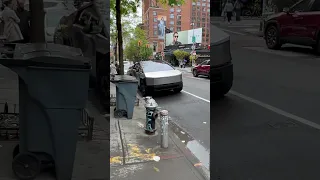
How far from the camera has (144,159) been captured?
4.37 metres

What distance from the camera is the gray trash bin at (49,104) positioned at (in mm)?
2545

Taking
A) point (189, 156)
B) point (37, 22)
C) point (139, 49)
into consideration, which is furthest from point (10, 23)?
point (139, 49)

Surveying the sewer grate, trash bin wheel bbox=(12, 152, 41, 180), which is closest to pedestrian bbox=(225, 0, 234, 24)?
the sewer grate

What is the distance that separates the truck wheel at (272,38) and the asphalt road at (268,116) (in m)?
0.04

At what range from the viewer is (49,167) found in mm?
2773

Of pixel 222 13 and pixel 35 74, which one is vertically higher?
pixel 222 13

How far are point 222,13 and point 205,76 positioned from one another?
47.9ft

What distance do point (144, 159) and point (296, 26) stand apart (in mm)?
3019

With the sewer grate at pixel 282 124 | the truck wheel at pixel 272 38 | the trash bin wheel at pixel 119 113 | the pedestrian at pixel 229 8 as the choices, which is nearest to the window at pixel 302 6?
the truck wheel at pixel 272 38

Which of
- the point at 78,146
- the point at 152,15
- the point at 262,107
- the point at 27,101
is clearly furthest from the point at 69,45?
the point at 152,15

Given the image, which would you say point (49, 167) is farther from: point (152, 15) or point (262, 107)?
point (152, 15)

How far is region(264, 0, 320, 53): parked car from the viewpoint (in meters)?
2.04

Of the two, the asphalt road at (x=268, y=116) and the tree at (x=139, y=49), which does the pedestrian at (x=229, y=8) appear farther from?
the tree at (x=139, y=49)

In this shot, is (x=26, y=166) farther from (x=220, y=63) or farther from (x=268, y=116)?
(x=268, y=116)
